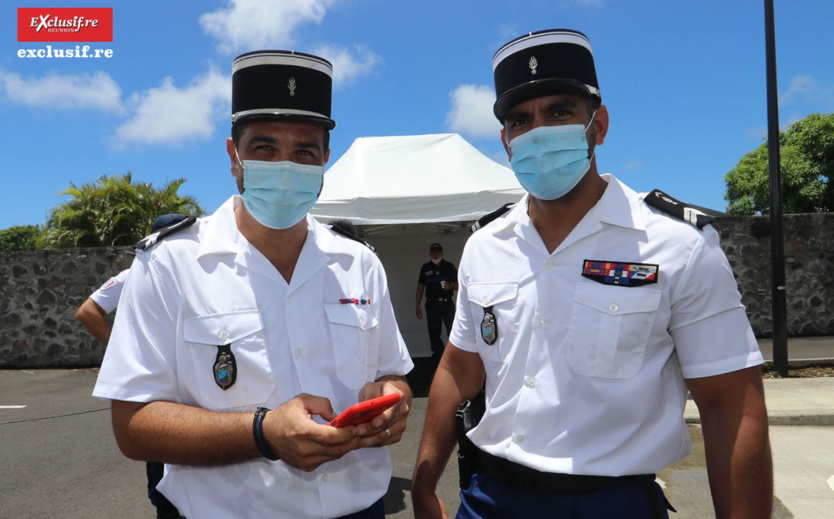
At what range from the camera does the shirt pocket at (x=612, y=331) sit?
163 centimetres

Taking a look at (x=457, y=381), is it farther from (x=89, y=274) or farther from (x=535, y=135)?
(x=89, y=274)

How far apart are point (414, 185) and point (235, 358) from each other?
Result: 21.5 ft

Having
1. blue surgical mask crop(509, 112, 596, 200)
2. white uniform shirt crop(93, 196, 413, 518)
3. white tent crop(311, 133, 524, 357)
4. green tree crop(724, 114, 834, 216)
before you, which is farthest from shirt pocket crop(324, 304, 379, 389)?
green tree crop(724, 114, 834, 216)

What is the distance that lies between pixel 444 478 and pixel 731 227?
8.65m

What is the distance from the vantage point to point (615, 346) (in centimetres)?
164

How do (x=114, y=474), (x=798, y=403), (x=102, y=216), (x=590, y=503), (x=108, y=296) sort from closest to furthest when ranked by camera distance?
1. (x=590, y=503)
2. (x=108, y=296)
3. (x=114, y=474)
4. (x=798, y=403)
5. (x=102, y=216)

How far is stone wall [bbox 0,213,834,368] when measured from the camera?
10148mm

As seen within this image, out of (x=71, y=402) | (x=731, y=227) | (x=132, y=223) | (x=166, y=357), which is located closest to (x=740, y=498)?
(x=166, y=357)

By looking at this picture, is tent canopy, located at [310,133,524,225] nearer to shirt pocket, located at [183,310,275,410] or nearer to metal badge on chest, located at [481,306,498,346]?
metal badge on chest, located at [481,306,498,346]

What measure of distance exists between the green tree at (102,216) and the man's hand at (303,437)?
1562cm

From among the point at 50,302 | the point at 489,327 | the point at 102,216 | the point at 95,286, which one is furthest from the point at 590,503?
the point at 102,216

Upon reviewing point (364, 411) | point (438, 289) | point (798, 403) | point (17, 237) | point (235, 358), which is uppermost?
point (17, 237)

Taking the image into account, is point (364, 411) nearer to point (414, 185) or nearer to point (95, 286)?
point (414, 185)

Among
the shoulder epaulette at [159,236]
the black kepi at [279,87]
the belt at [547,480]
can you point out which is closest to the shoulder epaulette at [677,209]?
the belt at [547,480]
